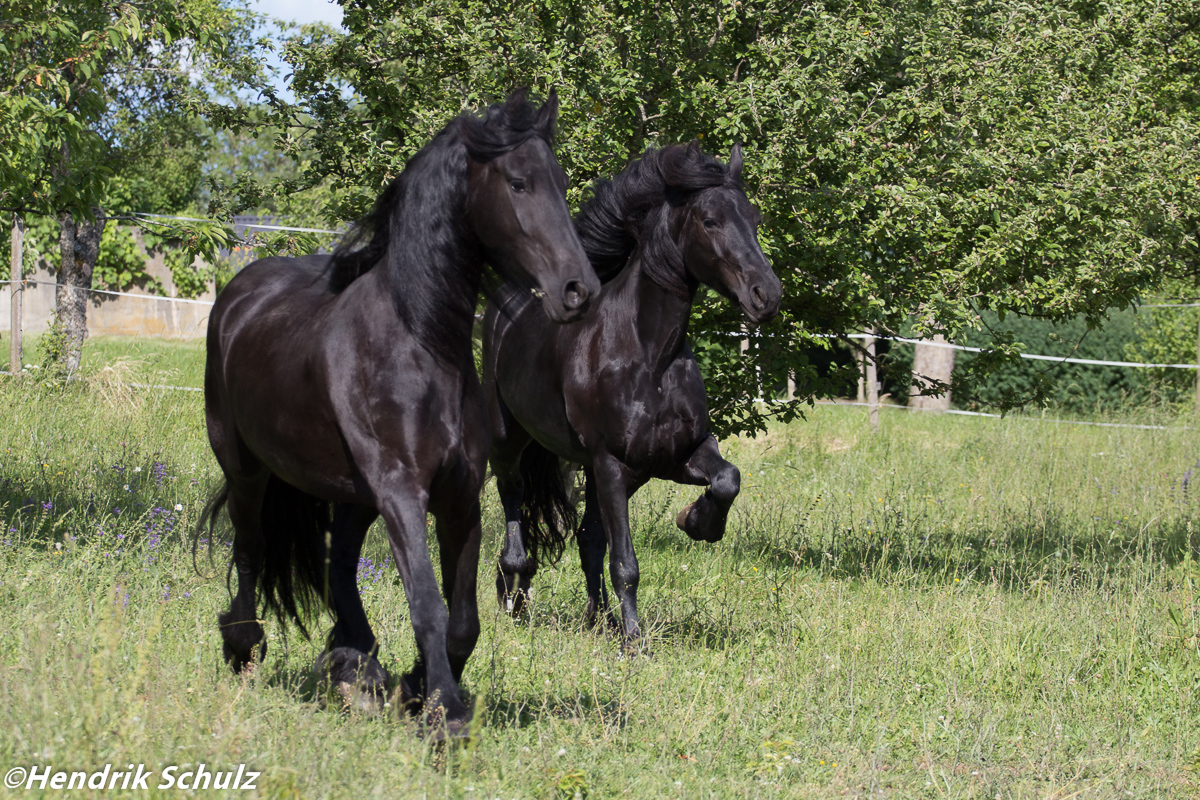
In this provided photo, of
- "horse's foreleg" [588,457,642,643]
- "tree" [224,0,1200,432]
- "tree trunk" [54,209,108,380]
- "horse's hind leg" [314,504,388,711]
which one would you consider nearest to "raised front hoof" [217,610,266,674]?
"horse's hind leg" [314,504,388,711]

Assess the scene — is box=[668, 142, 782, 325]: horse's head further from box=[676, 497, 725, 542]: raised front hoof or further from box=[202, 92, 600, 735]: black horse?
box=[202, 92, 600, 735]: black horse

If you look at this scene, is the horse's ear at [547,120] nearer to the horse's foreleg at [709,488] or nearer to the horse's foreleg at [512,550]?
the horse's foreleg at [709,488]

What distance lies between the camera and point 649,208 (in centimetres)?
586

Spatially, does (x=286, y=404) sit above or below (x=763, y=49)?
below

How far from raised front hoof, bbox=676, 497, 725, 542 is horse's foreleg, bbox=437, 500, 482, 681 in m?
2.04

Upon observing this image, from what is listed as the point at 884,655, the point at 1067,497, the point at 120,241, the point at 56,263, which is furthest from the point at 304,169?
the point at 120,241

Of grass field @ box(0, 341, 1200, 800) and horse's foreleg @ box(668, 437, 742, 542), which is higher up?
horse's foreleg @ box(668, 437, 742, 542)

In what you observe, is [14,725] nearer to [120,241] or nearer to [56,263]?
[56,263]

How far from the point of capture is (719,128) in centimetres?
647

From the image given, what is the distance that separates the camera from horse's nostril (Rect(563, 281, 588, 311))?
323cm

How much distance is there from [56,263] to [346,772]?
2048 cm

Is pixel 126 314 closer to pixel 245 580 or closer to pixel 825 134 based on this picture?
pixel 825 134

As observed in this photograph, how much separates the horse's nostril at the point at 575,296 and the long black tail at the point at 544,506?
3.83 m

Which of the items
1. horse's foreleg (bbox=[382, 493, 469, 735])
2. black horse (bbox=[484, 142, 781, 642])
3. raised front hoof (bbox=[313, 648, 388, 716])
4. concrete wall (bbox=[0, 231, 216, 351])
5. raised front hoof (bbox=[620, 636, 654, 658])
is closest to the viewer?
horse's foreleg (bbox=[382, 493, 469, 735])
